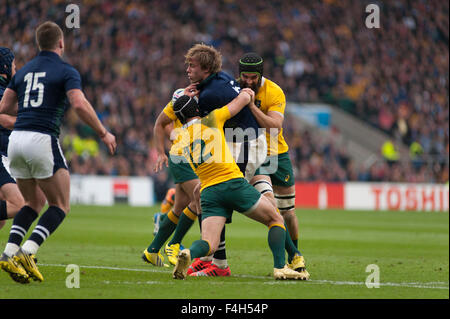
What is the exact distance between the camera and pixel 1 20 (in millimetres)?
26844

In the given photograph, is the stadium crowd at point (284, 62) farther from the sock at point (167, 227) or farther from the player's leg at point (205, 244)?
the player's leg at point (205, 244)

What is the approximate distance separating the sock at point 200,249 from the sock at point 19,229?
1498mm

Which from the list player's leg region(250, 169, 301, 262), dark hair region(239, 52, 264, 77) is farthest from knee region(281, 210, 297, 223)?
dark hair region(239, 52, 264, 77)

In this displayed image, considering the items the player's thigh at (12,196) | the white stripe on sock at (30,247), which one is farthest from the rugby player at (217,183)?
the player's thigh at (12,196)

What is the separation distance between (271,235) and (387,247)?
6.07 meters

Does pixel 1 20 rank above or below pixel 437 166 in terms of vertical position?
above

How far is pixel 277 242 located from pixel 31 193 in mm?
2334

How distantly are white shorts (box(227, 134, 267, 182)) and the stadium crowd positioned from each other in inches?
741

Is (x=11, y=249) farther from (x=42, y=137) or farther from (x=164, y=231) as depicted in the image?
(x=164, y=231)

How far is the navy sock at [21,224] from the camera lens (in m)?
6.94

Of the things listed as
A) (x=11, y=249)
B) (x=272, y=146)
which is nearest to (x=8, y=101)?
(x=11, y=249)

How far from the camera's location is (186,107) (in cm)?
727
